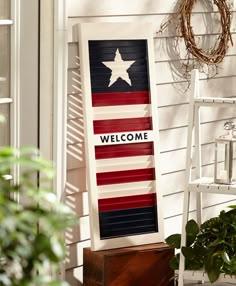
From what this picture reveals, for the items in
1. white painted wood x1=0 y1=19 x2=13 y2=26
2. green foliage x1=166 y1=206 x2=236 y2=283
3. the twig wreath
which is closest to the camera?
white painted wood x1=0 y1=19 x2=13 y2=26

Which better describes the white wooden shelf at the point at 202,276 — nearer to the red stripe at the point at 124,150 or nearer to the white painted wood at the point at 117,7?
the red stripe at the point at 124,150

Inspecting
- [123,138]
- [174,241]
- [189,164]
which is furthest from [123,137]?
[174,241]

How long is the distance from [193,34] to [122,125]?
31.2 inches

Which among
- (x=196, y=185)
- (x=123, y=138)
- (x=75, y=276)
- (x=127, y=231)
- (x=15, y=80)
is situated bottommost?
(x=75, y=276)

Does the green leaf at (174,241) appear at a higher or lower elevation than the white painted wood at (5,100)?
lower

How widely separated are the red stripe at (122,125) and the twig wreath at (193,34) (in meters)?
0.55

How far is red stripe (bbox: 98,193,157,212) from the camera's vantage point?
14.1 ft

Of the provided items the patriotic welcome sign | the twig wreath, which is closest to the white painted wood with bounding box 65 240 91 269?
the patriotic welcome sign

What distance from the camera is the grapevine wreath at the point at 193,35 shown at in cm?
478

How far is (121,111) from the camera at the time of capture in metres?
4.40

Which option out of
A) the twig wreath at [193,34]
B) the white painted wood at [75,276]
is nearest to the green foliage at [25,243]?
the white painted wood at [75,276]

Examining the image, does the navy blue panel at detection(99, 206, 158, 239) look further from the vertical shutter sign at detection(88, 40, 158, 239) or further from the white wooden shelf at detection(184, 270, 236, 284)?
the white wooden shelf at detection(184, 270, 236, 284)

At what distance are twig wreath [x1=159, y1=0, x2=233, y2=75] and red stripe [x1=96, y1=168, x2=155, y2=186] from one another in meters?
0.77

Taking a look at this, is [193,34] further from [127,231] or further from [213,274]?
[213,274]
